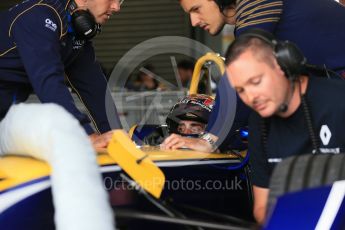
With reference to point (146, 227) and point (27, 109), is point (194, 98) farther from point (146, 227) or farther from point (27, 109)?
point (27, 109)

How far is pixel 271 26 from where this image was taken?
8.39 feet

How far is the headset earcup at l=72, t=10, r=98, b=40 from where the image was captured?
2.89m

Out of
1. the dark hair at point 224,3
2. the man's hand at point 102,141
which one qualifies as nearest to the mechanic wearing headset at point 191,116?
the dark hair at point 224,3

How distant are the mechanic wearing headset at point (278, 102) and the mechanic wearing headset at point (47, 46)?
0.60 meters

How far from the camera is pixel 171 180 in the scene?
2428 millimetres

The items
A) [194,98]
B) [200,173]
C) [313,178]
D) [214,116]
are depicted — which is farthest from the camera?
[194,98]

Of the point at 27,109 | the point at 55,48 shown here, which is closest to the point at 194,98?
the point at 55,48

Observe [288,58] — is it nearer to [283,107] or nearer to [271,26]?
[283,107]

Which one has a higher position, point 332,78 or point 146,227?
point 332,78

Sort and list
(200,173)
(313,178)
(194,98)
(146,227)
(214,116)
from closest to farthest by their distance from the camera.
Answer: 1. (313,178)
2. (146,227)
3. (200,173)
4. (214,116)
5. (194,98)

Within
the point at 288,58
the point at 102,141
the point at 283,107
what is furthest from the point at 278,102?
the point at 102,141

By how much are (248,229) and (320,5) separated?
1.18 meters

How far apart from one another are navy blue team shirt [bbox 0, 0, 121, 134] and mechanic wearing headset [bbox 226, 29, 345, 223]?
30.1 inches

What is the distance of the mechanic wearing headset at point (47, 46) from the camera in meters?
2.71
